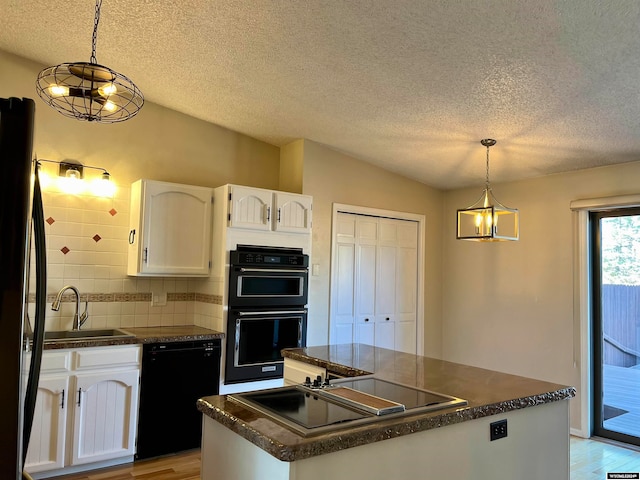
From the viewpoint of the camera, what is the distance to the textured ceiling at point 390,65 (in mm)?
2371

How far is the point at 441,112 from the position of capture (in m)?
3.46

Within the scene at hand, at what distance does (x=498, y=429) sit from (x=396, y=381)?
0.44 meters

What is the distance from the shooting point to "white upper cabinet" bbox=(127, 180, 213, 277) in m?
3.80

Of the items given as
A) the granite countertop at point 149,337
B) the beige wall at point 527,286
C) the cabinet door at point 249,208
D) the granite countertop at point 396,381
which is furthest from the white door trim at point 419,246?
the granite countertop at point 396,381

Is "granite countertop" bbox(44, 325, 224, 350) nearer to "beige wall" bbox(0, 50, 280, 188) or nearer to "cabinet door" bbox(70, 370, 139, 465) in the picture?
"cabinet door" bbox(70, 370, 139, 465)

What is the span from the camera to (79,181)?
12.5 feet

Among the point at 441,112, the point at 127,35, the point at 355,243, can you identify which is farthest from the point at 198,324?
the point at 441,112

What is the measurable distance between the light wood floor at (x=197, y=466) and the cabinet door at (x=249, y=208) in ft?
5.85

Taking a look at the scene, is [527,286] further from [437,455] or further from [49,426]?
[49,426]

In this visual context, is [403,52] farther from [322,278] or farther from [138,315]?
[138,315]

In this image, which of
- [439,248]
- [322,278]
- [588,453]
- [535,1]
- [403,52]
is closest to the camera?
[535,1]

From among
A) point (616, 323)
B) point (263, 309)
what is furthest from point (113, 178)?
point (616, 323)

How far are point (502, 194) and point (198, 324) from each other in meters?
3.23

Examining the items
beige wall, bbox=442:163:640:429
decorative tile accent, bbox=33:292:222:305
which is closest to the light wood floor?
beige wall, bbox=442:163:640:429
